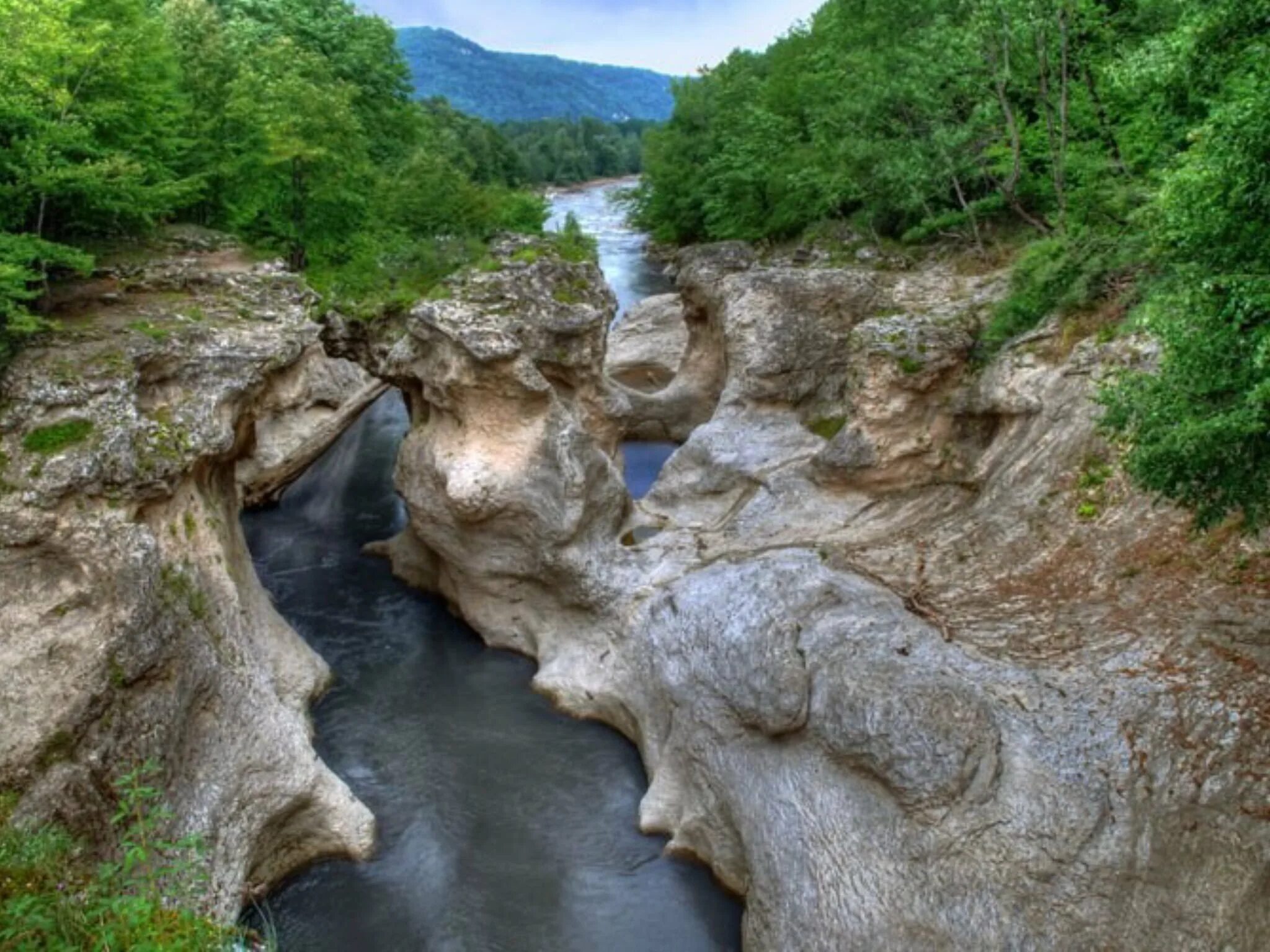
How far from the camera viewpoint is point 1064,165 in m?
19.0

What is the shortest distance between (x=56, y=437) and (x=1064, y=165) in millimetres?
17113

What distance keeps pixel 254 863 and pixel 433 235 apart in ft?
45.9

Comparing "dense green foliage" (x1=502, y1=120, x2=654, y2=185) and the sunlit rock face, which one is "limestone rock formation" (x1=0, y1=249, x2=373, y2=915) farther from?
"dense green foliage" (x1=502, y1=120, x2=654, y2=185)

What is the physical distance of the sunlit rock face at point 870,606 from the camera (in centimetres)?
972

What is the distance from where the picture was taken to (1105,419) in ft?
28.7

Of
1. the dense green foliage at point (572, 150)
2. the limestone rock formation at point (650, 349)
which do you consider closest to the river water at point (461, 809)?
the limestone rock formation at point (650, 349)

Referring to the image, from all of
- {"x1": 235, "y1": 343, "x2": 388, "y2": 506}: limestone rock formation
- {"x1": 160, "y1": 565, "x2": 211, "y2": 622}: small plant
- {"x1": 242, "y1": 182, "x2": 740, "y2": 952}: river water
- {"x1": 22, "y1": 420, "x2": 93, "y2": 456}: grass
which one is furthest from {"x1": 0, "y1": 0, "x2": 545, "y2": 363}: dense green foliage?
{"x1": 242, "y1": 182, "x2": 740, "y2": 952}: river water

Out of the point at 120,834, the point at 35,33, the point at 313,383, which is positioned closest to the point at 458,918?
the point at 120,834

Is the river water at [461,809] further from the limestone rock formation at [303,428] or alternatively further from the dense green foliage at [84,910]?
the dense green foliage at [84,910]

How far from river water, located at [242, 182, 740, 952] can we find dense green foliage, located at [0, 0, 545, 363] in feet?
21.6

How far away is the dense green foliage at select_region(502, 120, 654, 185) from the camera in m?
104

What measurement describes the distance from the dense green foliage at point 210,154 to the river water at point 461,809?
259 inches

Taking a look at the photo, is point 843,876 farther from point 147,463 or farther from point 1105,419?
point 147,463

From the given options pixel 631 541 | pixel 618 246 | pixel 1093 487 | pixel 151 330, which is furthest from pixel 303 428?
pixel 618 246
